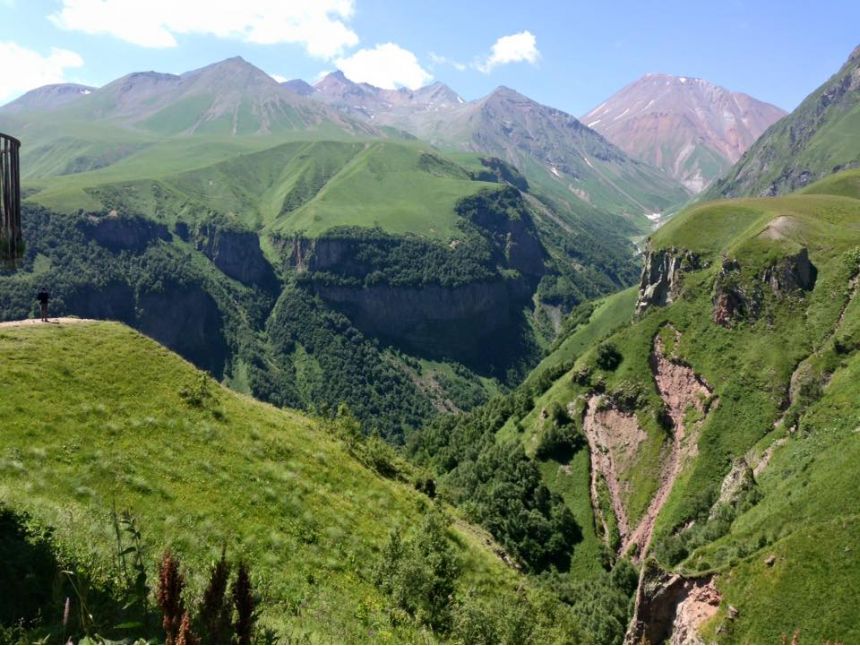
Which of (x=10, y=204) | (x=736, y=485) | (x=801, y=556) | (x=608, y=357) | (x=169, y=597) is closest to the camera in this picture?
(x=169, y=597)

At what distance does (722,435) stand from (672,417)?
16.2 m

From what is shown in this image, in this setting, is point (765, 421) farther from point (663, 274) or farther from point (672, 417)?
point (663, 274)

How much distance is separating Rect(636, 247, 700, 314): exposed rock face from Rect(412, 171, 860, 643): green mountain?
0.54 m

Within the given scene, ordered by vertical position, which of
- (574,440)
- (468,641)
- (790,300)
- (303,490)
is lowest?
(574,440)

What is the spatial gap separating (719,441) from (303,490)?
103478mm

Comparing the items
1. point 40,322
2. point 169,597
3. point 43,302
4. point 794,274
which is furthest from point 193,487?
point 794,274

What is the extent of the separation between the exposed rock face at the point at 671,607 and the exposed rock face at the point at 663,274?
4108 inches

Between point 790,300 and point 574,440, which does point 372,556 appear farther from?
point 790,300

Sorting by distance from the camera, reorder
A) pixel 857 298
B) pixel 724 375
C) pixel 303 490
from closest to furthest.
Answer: pixel 303 490 < pixel 857 298 < pixel 724 375

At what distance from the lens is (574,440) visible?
142m

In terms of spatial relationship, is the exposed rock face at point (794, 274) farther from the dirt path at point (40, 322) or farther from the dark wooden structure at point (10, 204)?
the dark wooden structure at point (10, 204)

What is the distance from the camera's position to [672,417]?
439 feet

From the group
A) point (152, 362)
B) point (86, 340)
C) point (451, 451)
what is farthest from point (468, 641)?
point (451, 451)

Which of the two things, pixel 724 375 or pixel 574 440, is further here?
pixel 574 440
